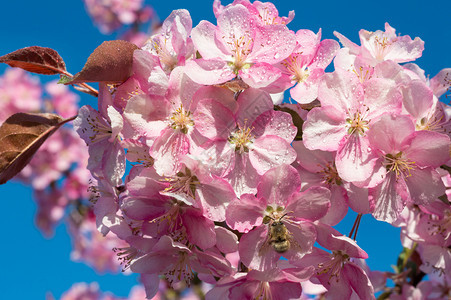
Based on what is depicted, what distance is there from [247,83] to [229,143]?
0.16 meters

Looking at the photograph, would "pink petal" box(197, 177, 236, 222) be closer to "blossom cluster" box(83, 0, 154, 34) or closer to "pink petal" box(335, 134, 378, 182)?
"pink petal" box(335, 134, 378, 182)

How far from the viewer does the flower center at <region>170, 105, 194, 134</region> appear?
124 centimetres

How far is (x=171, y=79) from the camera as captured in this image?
4.07ft

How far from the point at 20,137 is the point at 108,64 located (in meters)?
0.46

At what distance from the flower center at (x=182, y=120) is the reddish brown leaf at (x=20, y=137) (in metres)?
0.55

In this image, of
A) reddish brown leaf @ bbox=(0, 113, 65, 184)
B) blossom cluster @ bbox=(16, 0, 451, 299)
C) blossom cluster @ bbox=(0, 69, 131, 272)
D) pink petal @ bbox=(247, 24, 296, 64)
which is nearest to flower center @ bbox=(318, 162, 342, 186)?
blossom cluster @ bbox=(16, 0, 451, 299)

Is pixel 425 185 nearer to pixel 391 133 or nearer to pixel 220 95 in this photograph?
pixel 391 133

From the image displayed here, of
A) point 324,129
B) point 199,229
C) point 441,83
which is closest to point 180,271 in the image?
point 199,229

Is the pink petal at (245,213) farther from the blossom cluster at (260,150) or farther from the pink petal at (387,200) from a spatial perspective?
the pink petal at (387,200)

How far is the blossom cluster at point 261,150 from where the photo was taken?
1.20 meters

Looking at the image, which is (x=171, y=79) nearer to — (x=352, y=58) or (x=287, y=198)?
(x=287, y=198)

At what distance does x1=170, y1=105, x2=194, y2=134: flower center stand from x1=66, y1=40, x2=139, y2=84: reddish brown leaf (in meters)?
0.21

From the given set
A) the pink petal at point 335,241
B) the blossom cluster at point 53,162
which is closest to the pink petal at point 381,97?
the pink petal at point 335,241

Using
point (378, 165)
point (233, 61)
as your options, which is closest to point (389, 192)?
point (378, 165)
